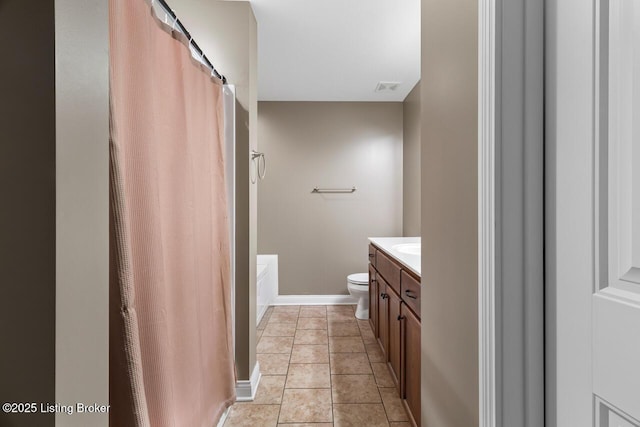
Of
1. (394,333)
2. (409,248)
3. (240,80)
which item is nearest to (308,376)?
(394,333)

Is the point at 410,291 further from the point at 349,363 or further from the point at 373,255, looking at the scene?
the point at 373,255

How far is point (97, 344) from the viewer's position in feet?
2.04

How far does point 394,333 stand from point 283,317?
1.80 metres

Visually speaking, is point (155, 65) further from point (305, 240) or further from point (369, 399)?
point (305, 240)

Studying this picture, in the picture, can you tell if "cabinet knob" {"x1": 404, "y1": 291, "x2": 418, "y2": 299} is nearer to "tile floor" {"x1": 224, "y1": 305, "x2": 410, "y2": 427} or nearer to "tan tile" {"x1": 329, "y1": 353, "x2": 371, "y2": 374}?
"tile floor" {"x1": 224, "y1": 305, "x2": 410, "y2": 427}

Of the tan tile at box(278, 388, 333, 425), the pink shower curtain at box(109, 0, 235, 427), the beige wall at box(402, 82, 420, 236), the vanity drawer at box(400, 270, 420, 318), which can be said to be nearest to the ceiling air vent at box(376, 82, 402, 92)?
the beige wall at box(402, 82, 420, 236)

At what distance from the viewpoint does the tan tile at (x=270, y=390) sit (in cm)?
203

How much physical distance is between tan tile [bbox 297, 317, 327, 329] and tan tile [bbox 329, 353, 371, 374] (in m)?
0.67

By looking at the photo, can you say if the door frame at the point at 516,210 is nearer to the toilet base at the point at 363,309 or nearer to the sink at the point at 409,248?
the sink at the point at 409,248

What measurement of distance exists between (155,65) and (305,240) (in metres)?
3.09

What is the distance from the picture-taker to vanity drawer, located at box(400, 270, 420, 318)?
5.08ft

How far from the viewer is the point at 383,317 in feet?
8.05

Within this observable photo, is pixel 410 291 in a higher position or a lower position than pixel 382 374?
higher
